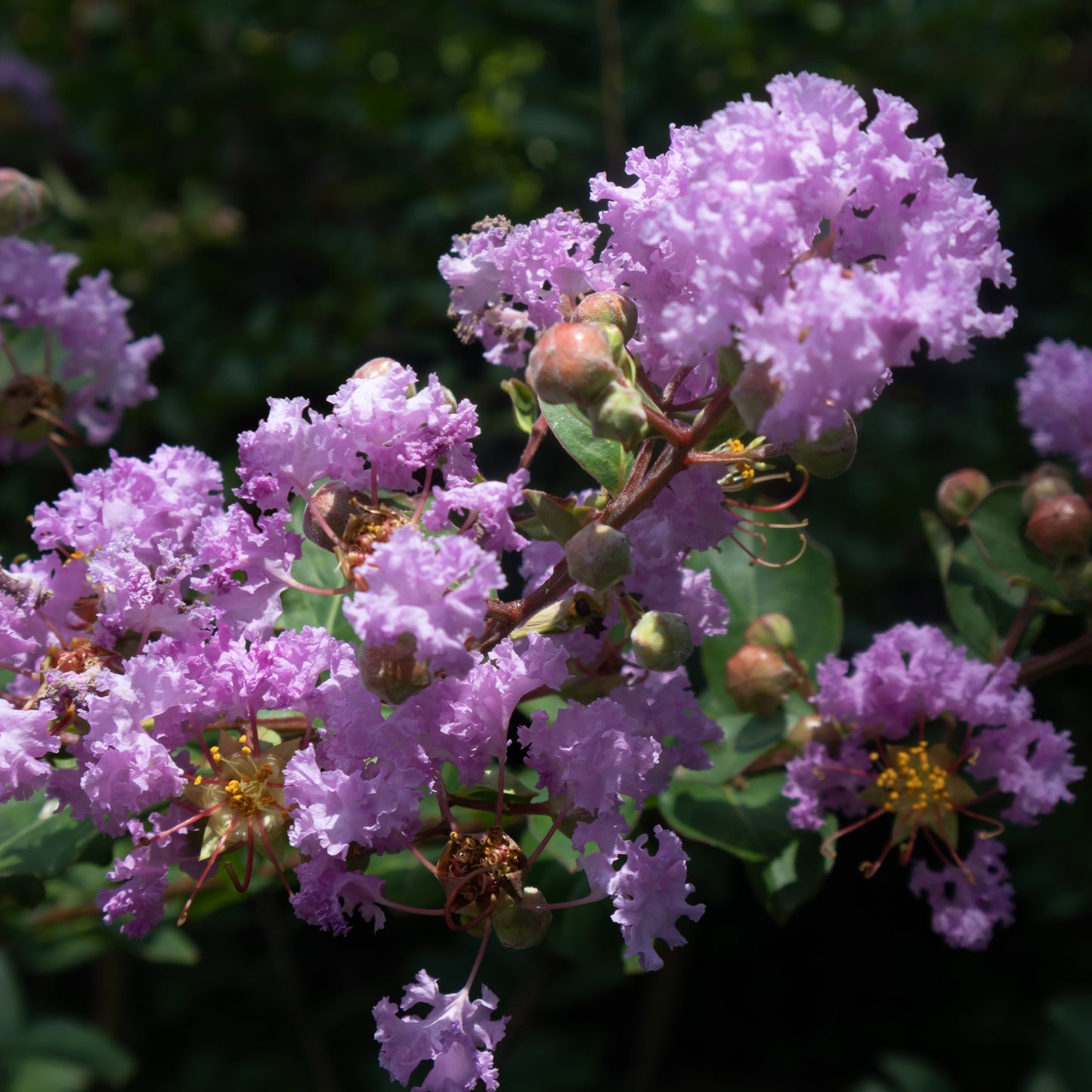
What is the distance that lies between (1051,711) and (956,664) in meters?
1.23

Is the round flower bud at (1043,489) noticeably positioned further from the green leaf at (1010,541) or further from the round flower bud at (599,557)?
the round flower bud at (599,557)

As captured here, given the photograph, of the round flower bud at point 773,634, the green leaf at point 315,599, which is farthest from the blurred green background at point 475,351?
the green leaf at point 315,599

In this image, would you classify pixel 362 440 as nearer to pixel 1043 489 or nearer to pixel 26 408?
pixel 26 408

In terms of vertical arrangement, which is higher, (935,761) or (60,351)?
(60,351)

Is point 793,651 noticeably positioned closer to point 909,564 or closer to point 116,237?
point 909,564

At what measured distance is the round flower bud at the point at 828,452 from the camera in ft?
2.83

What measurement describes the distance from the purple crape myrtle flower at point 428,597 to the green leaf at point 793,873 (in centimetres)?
56

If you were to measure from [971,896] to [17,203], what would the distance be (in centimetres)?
144

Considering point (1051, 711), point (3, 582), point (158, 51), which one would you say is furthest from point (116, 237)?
point (1051, 711)

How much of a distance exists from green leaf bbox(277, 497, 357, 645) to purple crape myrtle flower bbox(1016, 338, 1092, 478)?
94 centimetres

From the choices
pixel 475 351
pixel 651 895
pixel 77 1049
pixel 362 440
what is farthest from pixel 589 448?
pixel 77 1049

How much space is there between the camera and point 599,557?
0.87 meters

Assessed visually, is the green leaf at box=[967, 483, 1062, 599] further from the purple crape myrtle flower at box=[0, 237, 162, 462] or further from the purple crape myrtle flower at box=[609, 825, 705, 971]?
the purple crape myrtle flower at box=[0, 237, 162, 462]

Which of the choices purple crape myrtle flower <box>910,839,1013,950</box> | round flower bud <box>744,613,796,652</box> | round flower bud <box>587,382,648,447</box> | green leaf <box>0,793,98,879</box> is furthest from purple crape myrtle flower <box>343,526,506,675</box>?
purple crape myrtle flower <box>910,839,1013,950</box>
